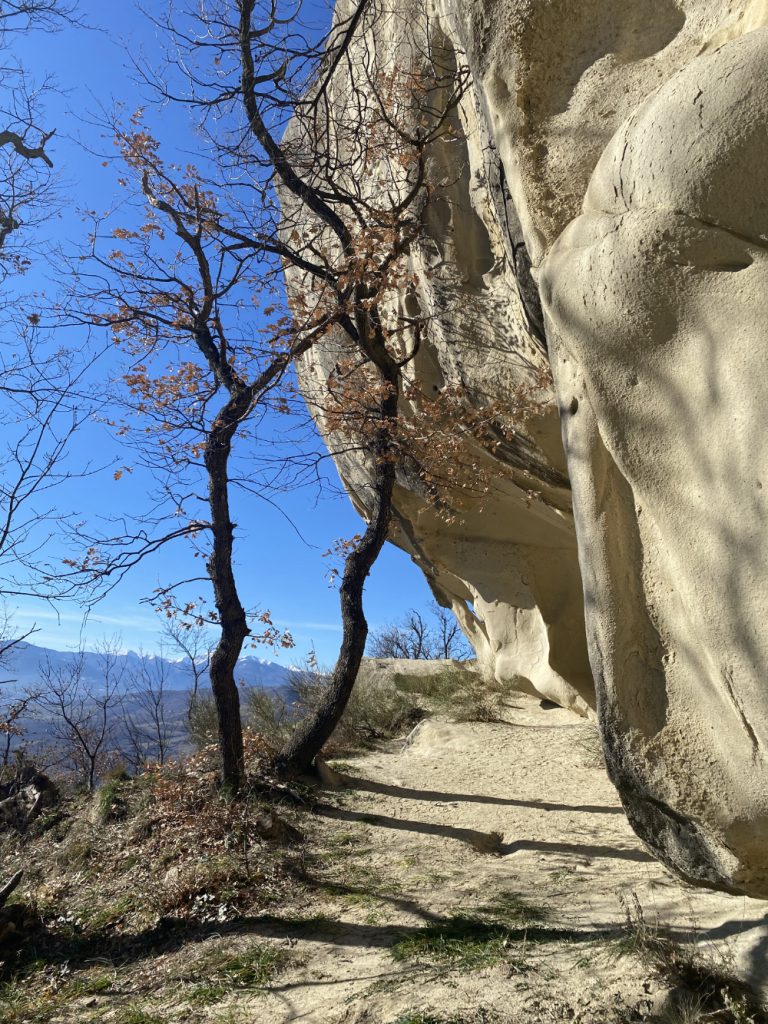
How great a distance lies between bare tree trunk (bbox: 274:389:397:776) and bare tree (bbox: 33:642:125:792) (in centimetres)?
346

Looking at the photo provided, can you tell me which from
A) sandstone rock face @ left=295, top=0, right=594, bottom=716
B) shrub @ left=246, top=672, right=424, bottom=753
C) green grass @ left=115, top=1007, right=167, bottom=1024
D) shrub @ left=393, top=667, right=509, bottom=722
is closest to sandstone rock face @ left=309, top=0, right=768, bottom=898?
sandstone rock face @ left=295, top=0, right=594, bottom=716

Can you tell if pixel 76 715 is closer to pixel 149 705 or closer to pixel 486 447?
pixel 149 705

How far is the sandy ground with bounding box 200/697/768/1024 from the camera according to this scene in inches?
121

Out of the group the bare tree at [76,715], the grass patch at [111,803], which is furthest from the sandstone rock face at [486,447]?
the bare tree at [76,715]

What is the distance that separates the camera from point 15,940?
15.5 ft

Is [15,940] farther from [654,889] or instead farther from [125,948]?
→ [654,889]

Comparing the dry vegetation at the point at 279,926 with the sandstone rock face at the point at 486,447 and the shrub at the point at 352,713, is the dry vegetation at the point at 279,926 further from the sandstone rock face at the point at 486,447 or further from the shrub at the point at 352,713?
the sandstone rock face at the point at 486,447

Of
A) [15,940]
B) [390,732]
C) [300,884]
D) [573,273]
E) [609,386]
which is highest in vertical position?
[573,273]

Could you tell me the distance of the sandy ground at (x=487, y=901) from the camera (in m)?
3.06

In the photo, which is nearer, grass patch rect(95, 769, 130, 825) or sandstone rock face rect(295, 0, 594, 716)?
sandstone rock face rect(295, 0, 594, 716)

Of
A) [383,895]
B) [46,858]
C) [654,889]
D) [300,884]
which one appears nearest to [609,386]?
[654,889]

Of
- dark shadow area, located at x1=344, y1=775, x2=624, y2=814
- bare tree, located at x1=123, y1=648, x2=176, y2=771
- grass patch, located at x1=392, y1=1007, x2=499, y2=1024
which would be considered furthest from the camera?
bare tree, located at x1=123, y1=648, x2=176, y2=771

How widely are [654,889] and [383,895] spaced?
66.3 inches

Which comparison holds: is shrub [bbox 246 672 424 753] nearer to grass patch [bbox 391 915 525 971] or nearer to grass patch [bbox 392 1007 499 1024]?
grass patch [bbox 391 915 525 971]
